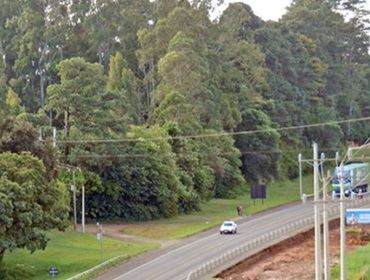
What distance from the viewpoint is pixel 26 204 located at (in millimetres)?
46625

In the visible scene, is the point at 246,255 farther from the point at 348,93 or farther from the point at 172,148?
the point at 348,93

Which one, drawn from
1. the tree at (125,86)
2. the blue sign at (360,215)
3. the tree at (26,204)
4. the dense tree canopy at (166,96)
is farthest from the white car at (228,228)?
the tree at (125,86)

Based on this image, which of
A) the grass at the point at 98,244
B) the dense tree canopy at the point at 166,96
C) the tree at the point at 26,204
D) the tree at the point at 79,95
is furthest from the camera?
the dense tree canopy at the point at 166,96

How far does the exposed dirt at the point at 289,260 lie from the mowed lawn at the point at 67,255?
7130 millimetres

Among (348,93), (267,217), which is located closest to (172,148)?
(267,217)

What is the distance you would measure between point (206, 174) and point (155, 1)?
24.9 m

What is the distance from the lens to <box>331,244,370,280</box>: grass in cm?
4465

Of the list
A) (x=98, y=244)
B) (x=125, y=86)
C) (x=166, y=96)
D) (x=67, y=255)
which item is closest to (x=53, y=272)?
(x=67, y=255)

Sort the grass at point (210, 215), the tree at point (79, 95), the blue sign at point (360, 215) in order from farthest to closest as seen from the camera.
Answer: the tree at point (79, 95)
the grass at point (210, 215)
the blue sign at point (360, 215)

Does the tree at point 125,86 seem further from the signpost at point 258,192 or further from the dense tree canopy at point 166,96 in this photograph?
the signpost at point 258,192

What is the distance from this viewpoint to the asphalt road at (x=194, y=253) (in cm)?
4778

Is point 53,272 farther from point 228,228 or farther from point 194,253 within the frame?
point 228,228

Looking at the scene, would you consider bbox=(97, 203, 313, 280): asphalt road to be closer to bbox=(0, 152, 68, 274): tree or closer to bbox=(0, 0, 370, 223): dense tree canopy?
bbox=(0, 152, 68, 274): tree

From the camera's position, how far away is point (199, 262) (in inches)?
2018
